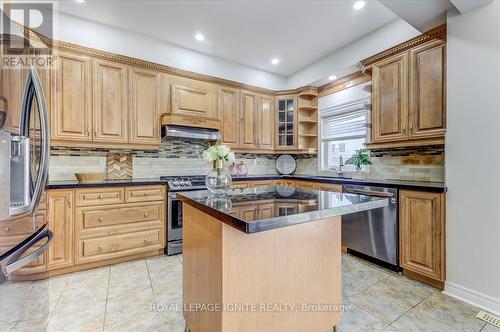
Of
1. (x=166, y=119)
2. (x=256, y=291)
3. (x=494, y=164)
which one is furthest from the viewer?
(x=166, y=119)

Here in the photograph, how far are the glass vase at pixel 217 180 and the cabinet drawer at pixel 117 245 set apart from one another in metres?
1.76

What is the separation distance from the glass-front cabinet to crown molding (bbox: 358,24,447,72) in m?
1.35

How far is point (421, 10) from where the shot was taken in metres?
2.14

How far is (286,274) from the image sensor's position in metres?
1.28

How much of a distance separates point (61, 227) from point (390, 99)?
12.7 ft

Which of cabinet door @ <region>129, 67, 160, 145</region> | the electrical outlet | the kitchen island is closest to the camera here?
the kitchen island

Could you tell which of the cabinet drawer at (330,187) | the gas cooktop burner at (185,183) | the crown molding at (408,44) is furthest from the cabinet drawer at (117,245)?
the crown molding at (408,44)

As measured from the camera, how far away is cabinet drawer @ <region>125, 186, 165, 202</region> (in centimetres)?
279

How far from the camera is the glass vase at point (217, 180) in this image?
156cm

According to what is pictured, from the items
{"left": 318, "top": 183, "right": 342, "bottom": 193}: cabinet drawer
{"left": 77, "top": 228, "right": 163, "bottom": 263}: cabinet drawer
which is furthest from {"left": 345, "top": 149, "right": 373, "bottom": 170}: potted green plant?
{"left": 77, "top": 228, "right": 163, "bottom": 263}: cabinet drawer

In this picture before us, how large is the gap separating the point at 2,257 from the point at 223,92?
329 centimetres

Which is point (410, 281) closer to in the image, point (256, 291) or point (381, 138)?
point (381, 138)

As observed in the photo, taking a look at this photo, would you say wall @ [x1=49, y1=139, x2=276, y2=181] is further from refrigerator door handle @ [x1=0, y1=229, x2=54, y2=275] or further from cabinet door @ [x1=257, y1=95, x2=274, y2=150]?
refrigerator door handle @ [x1=0, y1=229, x2=54, y2=275]

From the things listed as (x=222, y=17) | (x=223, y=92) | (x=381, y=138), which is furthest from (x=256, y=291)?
(x=223, y=92)
